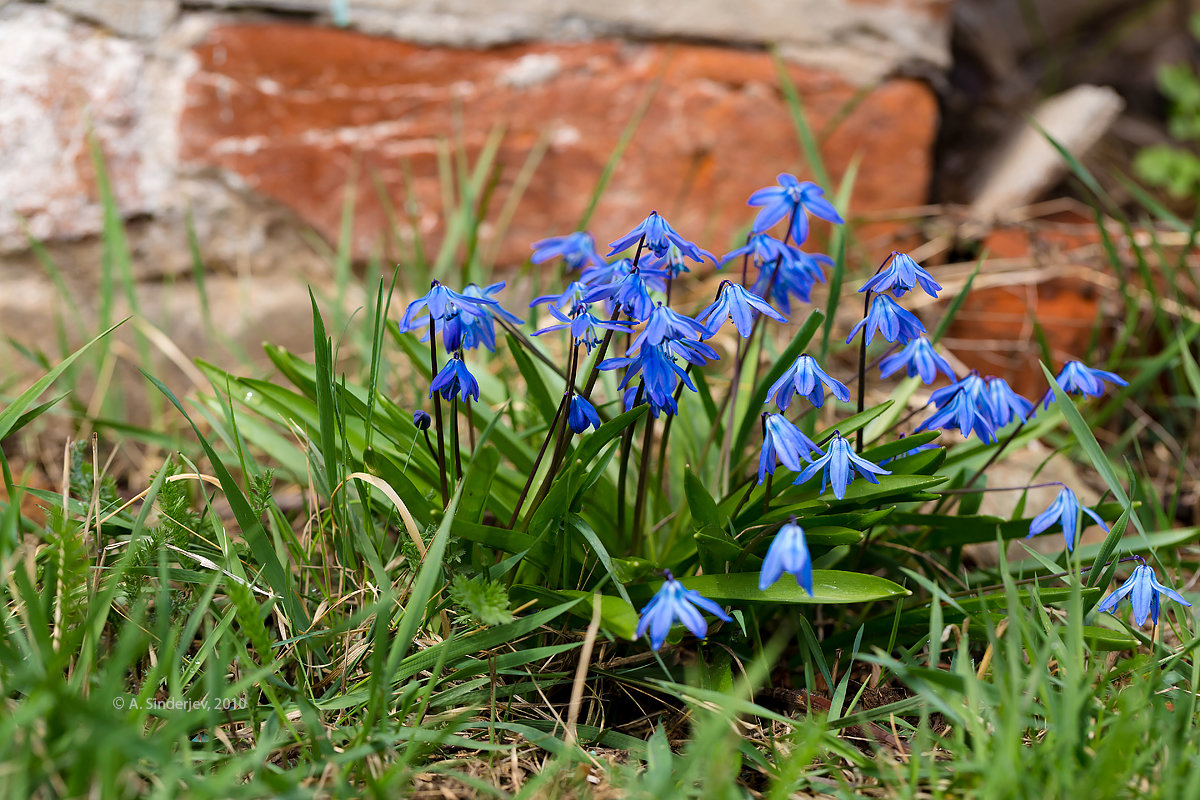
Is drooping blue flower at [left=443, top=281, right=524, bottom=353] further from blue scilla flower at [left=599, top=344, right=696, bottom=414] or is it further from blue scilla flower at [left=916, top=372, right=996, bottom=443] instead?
blue scilla flower at [left=916, top=372, right=996, bottom=443]

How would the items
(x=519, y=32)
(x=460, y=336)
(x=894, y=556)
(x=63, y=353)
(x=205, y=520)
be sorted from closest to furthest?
(x=460, y=336) → (x=205, y=520) → (x=894, y=556) → (x=63, y=353) → (x=519, y=32)

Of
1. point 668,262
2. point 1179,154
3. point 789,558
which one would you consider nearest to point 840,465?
point 789,558

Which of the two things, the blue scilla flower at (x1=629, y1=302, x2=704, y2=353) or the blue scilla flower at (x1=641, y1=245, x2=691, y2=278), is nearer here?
the blue scilla flower at (x1=629, y1=302, x2=704, y2=353)

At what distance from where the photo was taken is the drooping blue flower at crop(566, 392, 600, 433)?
1.53 meters

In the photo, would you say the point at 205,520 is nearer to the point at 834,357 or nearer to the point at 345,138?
the point at 345,138

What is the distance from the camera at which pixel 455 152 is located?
124 inches

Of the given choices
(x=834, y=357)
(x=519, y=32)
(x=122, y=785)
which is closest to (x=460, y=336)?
(x=122, y=785)

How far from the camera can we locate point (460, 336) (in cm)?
146

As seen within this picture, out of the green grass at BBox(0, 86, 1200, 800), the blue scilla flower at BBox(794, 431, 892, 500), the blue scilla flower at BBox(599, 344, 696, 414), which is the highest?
the blue scilla flower at BBox(599, 344, 696, 414)

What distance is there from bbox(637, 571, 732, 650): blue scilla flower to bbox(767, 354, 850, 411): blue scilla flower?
403 mm

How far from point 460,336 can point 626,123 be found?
77.2 inches

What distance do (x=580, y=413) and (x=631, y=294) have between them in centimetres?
24

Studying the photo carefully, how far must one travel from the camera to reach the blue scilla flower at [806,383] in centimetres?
149

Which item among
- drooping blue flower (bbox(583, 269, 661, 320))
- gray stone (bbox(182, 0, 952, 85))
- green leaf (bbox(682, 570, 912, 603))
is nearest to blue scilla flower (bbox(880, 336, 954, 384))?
green leaf (bbox(682, 570, 912, 603))
